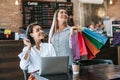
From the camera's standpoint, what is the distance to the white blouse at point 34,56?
10.3ft

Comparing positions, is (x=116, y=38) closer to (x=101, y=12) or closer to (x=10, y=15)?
(x=101, y=12)

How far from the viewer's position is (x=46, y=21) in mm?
6941

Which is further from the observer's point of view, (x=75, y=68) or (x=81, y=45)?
(x=81, y=45)

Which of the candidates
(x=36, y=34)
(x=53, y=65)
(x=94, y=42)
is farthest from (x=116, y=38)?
(x=53, y=65)

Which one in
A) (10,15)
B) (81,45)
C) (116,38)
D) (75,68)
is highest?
(10,15)

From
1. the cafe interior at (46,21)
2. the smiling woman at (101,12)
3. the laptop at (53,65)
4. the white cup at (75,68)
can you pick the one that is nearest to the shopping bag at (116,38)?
the cafe interior at (46,21)

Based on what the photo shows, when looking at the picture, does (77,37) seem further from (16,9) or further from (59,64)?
(16,9)

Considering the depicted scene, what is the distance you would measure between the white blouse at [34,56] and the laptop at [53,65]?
0.39m

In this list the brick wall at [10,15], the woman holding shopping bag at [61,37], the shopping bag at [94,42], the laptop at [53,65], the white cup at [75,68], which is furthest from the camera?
the brick wall at [10,15]

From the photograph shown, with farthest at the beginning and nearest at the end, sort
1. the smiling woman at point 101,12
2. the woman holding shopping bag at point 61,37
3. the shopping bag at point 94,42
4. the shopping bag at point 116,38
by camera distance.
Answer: the smiling woman at point 101,12 < the shopping bag at point 116,38 < the woman holding shopping bag at point 61,37 < the shopping bag at point 94,42

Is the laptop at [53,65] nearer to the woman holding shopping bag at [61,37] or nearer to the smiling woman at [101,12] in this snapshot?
the woman holding shopping bag at [61,37]

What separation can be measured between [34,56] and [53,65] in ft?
1.71

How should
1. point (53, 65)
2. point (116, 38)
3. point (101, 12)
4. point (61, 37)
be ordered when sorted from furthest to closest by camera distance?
point (101, 12) → point (116, 38) → point (61, 37) → point (53, 65)

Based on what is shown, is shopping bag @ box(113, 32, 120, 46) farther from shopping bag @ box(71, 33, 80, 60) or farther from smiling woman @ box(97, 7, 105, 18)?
shopping bag @ box(71, 33, 80, 60)
